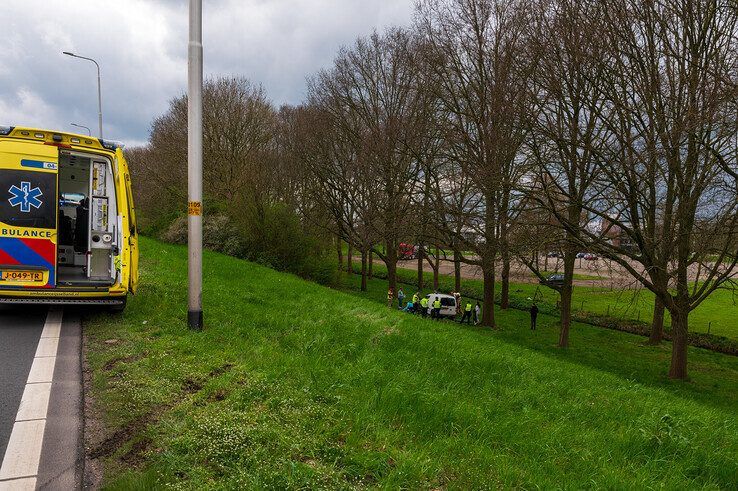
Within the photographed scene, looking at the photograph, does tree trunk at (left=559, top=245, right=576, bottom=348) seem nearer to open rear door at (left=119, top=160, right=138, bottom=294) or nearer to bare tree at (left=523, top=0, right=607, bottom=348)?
bare tree at (left=523, top=0, right=607, bottom=348)

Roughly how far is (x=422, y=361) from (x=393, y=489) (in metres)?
3.59

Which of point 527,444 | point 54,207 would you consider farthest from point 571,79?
point 54,207

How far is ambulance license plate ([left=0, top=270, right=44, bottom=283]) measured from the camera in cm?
650

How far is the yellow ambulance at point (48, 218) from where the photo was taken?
6.59 m

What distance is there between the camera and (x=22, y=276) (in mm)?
6605

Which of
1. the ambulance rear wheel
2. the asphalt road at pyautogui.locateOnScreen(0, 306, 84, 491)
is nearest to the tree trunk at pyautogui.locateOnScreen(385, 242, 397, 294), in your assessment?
the ambulance rear wheel

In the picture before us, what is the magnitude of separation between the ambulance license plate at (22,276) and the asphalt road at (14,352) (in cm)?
65

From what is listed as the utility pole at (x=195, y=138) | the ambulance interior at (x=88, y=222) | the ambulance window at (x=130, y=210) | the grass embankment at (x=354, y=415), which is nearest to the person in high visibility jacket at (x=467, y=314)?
the grass embankment at (x=354, y=415)

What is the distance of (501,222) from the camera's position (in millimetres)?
16188

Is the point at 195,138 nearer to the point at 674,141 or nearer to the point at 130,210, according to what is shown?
the point at 130,210

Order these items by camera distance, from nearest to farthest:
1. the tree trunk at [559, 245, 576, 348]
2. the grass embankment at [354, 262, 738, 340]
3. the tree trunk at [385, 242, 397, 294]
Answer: the tree trunk at [559, 245, 576, 348] → the grass embankment at [354, 262, 738, 340] → the tree trunk at [385, 242, 397, 294]

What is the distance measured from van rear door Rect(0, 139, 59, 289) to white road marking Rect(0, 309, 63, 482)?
163cm

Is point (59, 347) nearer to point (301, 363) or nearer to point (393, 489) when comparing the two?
point (301, 363)

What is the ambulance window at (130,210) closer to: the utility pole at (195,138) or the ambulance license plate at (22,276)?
the ambulance license plate at (22,276)
